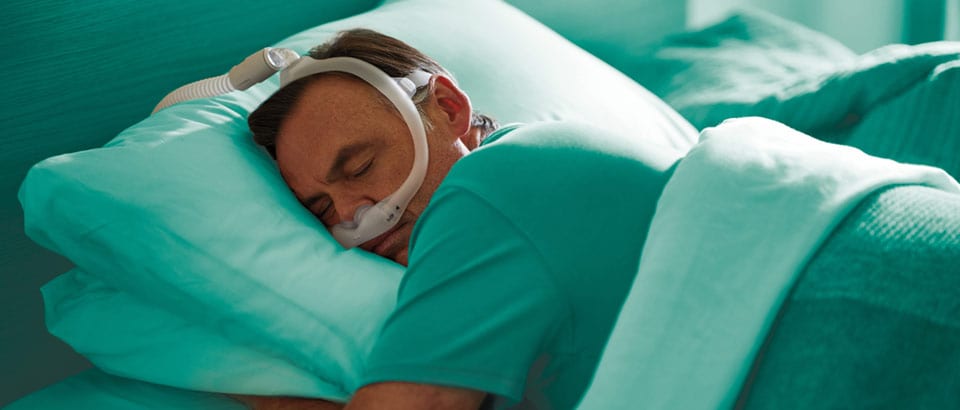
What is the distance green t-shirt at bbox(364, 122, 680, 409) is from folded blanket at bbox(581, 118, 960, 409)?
5cm

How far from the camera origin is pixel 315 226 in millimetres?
1078

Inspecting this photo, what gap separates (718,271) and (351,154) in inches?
18.8

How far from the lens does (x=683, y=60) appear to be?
1.94 metres

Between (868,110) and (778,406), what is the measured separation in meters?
1.00

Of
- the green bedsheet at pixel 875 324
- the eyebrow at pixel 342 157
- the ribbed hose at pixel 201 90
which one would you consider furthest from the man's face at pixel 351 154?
the green bedsheet at pixel 875 324

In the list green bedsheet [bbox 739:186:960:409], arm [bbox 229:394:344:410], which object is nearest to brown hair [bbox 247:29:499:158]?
arm [bbox 229:394:344:410]

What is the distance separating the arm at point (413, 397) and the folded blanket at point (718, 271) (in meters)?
0.10

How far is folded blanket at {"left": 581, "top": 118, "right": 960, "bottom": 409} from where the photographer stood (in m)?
0.72

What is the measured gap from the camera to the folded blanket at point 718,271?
2.36 ft

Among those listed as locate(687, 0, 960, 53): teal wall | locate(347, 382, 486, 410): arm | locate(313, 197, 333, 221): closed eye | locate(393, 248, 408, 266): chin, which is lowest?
locate(687, 0, 960, 53): teal wall

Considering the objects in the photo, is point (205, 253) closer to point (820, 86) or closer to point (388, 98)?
point (388, 98)

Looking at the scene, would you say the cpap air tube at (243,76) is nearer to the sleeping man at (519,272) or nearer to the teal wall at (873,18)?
the sleeping man at (519,272)

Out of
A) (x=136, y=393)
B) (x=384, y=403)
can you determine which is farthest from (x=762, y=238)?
(x=136, y=393)

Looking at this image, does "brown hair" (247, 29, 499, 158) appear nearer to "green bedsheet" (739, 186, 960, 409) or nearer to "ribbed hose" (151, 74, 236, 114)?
"ribbed hose" (151, 74, 236, 114)
